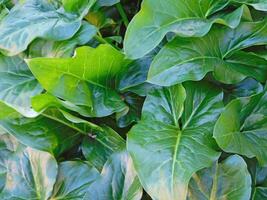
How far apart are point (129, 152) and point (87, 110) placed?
0.15 meters

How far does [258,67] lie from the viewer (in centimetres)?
95

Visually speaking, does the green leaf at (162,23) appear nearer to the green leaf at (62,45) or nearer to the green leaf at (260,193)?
the green leaf at (62,45)

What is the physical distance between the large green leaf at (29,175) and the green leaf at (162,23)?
0.27 m

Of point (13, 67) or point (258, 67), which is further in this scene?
point (13, 67)

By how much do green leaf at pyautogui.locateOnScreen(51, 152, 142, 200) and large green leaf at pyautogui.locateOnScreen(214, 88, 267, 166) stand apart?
173mm

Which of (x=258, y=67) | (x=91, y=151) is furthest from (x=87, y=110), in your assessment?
(x=258, y=67)

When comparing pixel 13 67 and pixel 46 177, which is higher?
pixel 13 67

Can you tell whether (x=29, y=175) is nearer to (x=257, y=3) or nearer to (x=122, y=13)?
(x=122, y=13)

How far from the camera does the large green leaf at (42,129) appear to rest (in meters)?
0.95

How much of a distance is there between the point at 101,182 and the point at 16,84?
28 centimetres

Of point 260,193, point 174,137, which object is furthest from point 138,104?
point 260,193

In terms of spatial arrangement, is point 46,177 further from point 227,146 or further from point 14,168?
point 227,146

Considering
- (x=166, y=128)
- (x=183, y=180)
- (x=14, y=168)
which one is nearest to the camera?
(x=183, y=180)

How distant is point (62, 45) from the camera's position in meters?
1.02
